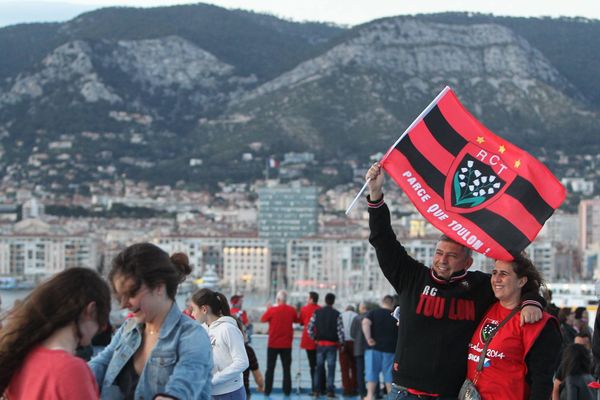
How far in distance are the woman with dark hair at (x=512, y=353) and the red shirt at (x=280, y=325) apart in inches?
270

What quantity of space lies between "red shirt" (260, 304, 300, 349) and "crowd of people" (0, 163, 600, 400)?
428 centimetres

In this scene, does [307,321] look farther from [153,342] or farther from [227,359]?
[153,342]

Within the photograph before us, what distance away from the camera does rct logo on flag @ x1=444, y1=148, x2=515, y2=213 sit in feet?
18.2

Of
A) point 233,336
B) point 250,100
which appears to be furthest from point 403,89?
point 233,336

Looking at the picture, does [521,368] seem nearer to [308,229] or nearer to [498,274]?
[498,274]

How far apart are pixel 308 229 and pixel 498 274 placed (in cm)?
11167

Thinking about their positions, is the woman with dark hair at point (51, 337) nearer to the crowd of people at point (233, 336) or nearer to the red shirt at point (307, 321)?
the crowd of people at point (233, 336)

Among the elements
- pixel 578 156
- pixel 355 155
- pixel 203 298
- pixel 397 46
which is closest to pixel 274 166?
pixel 355 155

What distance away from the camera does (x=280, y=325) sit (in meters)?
12.0

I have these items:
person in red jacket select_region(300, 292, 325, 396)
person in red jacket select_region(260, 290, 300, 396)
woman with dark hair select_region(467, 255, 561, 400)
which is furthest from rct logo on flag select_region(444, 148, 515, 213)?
person in red jacket select_region(300, 292, 325, 396)

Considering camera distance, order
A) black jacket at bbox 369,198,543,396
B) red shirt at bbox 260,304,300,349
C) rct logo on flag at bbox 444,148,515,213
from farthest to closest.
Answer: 1. red shirt at bbox 260,304,300,349
2. rct logo on flag at bbox 444,148,515,213
3. black jacket at bbox 369,198,543,396

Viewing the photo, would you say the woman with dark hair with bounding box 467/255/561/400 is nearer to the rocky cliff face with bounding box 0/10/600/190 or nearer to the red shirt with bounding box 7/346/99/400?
the red shirt with bounding box 7/346/99/400

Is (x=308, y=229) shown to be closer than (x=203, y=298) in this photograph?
No

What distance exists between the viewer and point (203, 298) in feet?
20.2
